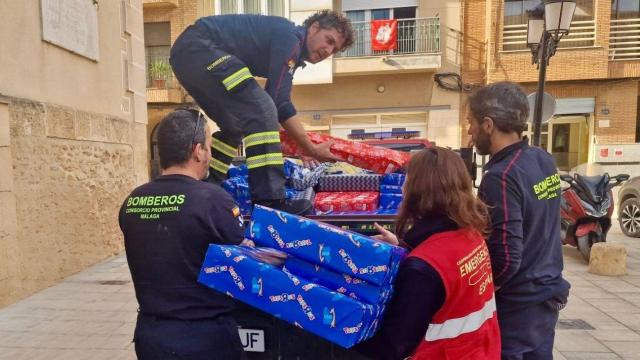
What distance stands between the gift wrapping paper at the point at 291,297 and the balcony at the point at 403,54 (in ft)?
58.3

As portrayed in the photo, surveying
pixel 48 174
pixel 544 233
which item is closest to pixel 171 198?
pixel 544 233

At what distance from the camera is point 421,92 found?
19484 mm

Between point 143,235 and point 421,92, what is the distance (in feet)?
60.9

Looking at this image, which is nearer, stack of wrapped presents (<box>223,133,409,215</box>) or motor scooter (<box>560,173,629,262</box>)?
stack of wrapped presents (<box>223,133,409,215</box>)

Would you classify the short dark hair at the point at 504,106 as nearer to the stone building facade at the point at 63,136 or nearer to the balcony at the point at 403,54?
the stone building facade at the point at 63,136

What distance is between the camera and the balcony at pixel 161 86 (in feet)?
61.8

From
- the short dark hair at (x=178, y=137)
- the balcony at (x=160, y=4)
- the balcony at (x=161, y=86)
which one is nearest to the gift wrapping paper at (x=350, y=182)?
the short dark hair at (x=178, y=137)

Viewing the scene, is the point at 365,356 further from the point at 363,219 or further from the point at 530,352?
the point at 363,219

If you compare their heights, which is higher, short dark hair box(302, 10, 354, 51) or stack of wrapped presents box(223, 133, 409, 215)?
short dark hair box(302, 10, 354, 51)

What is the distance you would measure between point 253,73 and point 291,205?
2.77 feet

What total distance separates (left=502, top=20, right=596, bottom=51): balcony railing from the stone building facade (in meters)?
14.3

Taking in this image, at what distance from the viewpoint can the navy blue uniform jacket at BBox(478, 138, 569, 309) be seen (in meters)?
2.04

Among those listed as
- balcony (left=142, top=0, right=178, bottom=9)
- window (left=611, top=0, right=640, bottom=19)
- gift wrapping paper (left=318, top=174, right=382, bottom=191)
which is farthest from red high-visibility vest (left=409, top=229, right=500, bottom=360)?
window (left=611, top=0, right=640, bottom=19)

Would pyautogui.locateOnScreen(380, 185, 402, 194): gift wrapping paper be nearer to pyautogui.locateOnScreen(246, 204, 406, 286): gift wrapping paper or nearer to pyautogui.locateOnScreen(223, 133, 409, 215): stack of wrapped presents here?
pyautogui.locateOnScreen(223, 133, 409, 215): stack of wrapped presents
